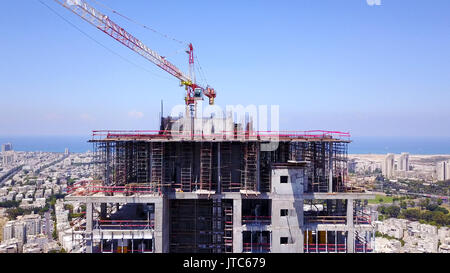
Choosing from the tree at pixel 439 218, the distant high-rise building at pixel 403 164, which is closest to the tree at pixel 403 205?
the tree at pixel 439 218

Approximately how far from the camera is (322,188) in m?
22.7

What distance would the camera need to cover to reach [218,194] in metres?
20.4

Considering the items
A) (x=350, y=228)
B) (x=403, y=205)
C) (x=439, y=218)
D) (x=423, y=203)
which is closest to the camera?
(x=350, y=228)

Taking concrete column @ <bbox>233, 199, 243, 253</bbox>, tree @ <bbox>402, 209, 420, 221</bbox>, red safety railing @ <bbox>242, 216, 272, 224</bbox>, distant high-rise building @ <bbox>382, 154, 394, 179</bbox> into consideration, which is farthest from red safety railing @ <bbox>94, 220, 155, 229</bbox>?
distant high-rise building @ <bbox>382, 154, 394, 179</bbox>

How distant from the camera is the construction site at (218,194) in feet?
65.0

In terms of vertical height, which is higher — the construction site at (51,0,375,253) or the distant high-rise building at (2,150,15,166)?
the construction site at (51,0,375,253)

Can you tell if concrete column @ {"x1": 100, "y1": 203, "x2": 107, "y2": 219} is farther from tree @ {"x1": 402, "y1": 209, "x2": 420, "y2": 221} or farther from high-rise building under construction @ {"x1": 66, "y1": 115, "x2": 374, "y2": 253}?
tree @ {"x1": 402, "y1": 209, "x2": 420, "y2": 221}

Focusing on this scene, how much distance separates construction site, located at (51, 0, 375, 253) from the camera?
19797mm

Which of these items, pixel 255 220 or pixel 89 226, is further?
pixel 255 220

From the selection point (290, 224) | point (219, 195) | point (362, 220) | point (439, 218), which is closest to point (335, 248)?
point (362, 220)

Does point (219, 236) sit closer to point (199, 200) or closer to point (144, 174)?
point (199, 200)

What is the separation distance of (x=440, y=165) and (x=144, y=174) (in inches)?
5575

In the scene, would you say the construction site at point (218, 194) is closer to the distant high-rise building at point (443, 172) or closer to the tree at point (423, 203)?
the tree at point (423, 203)

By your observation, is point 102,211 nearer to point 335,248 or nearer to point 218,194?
point 218,194
